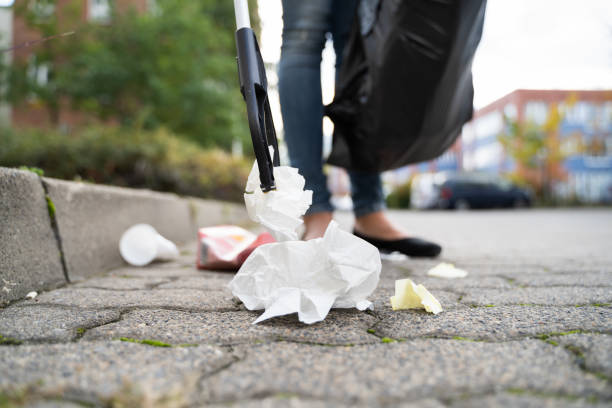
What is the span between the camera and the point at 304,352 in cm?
81

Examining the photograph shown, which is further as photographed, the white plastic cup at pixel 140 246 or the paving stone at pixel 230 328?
the white plastic cup at pixel 140 246

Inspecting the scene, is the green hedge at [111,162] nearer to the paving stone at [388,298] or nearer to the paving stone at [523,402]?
the paving stone at [388,298]

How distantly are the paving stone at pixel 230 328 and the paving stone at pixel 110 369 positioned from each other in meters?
0.08

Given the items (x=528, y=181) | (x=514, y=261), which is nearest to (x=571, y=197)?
(x=528, y=181)

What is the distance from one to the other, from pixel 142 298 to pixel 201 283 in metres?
0.29

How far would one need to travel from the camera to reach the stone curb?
1200 mm

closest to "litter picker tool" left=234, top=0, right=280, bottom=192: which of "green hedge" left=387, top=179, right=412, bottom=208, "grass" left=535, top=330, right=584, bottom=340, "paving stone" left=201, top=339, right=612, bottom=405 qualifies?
"paving stone" left=201, top=339, right=612, bottom=405

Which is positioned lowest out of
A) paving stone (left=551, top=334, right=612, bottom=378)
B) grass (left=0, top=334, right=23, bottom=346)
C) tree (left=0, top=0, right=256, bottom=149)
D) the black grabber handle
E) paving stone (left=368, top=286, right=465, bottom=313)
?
paving stone (left=368, top=286, right=465, bottom=313)

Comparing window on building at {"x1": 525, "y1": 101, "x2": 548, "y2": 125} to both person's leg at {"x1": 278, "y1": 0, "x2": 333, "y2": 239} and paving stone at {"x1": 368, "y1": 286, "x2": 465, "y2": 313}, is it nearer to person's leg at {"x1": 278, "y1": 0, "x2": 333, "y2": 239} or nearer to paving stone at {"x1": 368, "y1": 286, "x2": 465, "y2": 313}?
person's leg at {"x1": 278, "y1": 0, "x2": 333, "y2": 239}

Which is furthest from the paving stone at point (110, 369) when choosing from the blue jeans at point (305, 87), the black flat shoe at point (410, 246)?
the black flat shoe at point (410, 246)

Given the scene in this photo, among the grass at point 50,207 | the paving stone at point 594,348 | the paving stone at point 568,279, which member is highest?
the grass at point 50,207

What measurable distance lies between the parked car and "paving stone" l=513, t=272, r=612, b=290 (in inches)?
548

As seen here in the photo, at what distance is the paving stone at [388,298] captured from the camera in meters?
1.17

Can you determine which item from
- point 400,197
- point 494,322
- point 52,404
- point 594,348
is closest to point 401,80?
point 494,322
